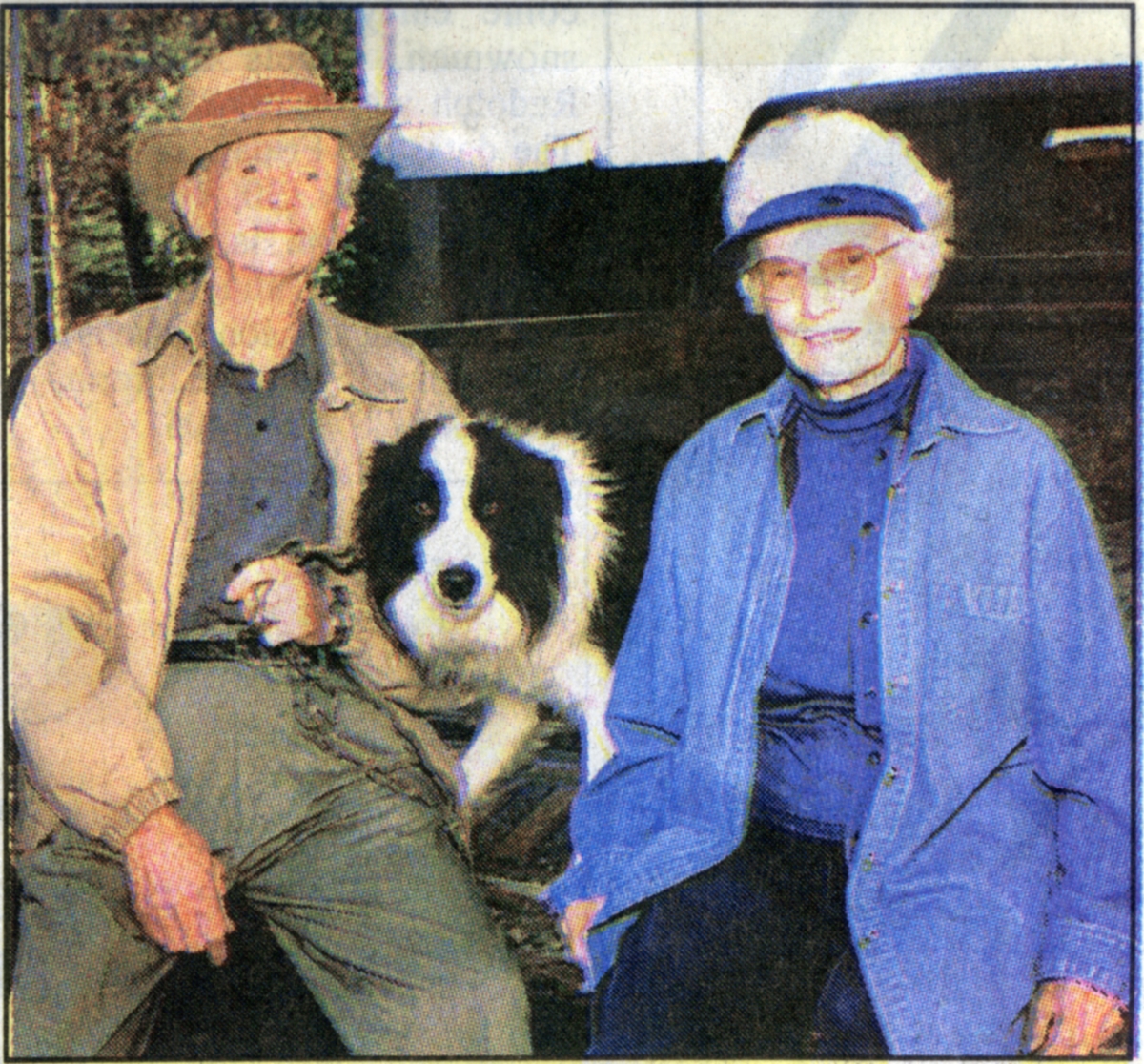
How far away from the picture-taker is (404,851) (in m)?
3.62

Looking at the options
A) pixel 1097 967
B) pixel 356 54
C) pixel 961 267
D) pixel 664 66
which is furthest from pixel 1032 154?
pixel 1097 967

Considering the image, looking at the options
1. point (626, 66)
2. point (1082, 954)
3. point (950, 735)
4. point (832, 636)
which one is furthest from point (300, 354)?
point (1082, 954)

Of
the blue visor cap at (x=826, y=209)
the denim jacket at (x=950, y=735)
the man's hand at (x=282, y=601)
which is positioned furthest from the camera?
the man's hand at (x=282, y=601)

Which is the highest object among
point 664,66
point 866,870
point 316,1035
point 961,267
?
point 664,66

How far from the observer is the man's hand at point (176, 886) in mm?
3568

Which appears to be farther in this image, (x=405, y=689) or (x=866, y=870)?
(x=405, y=689)

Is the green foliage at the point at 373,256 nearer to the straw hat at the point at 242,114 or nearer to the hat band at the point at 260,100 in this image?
the straw hat at the point at 242,114

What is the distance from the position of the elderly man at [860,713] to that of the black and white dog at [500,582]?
0.15 metres

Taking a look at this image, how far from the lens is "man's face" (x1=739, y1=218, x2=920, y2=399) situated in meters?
3.55

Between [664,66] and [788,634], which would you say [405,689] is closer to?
[788,634]

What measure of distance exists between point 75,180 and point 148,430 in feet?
2.37

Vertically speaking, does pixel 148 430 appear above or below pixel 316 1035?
above

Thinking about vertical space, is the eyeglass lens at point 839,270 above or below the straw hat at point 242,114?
below

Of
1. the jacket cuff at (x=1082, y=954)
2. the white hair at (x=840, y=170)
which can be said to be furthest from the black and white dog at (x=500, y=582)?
the jacket cuff at (x=1082, y=954)
